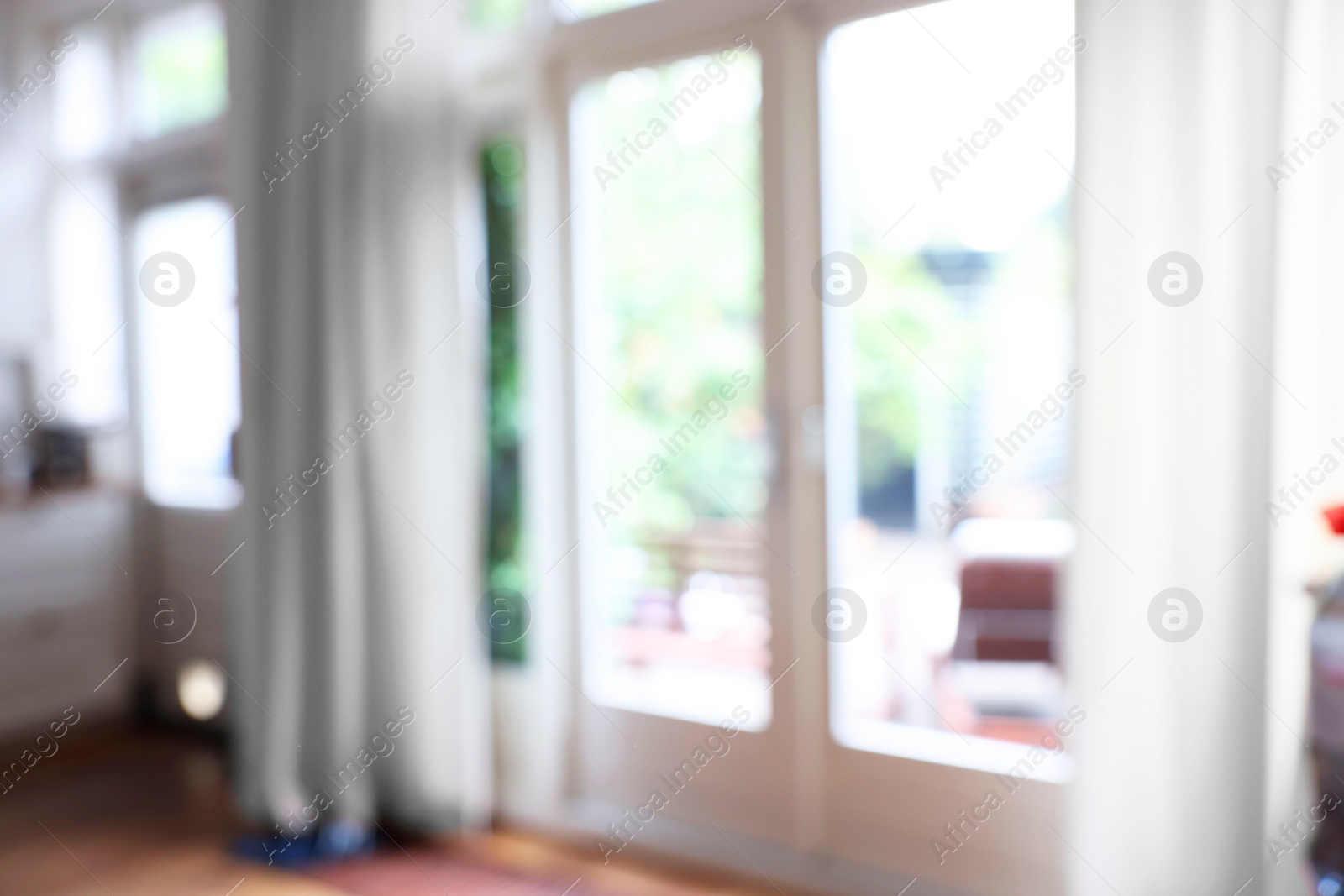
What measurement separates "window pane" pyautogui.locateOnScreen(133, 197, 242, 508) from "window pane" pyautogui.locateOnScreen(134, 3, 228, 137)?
0.24 m

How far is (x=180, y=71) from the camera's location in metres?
2.51

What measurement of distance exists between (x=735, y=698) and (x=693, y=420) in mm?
689

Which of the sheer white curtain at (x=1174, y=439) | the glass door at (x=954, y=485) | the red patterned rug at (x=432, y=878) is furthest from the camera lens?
the red patterned rug at (x=432, y=878)

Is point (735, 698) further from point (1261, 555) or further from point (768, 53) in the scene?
point (768, 53)

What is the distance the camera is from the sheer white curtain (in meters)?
1.46

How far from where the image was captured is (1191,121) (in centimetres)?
149

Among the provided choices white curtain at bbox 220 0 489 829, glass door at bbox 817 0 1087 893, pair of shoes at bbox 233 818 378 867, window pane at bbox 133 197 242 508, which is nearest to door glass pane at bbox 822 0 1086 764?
glass door at bbox 817 0 1087 893

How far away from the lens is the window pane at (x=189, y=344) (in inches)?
98.6

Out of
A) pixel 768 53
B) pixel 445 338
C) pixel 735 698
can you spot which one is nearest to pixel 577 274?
pixel 445 338

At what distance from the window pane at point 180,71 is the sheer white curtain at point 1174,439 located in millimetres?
2150

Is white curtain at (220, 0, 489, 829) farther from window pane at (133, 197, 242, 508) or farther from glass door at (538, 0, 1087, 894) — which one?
glass door at (538, 0, 1087, 894)

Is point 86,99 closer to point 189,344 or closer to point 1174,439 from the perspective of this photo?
point 189,344

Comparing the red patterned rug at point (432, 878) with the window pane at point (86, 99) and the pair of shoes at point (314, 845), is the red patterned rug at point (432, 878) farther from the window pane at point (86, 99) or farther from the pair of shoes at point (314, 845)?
the window pane at point (86, 99)

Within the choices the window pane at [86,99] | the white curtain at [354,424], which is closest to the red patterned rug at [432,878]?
the white curtain at [354,424]
